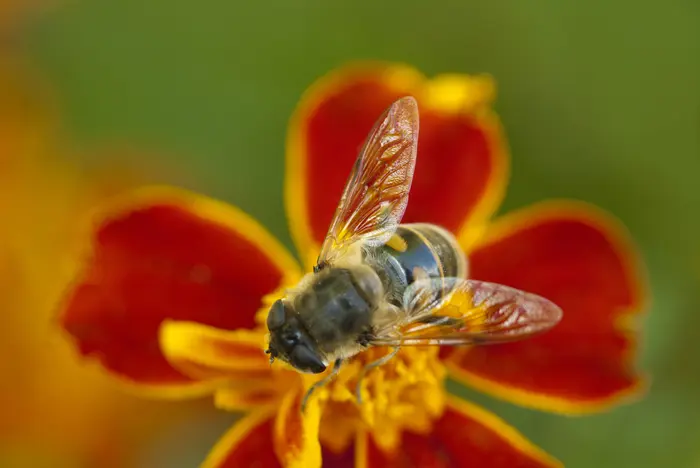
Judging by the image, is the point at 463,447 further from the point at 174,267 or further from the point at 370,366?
the point at 174,267

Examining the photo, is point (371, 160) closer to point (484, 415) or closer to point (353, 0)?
point (484, 415)

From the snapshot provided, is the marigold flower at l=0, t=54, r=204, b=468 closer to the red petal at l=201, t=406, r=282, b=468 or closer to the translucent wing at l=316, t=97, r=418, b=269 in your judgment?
the red petal at l=201, t=406, r=282, b=468

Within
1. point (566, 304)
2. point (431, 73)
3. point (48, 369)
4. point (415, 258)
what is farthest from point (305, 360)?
point (431, 73)

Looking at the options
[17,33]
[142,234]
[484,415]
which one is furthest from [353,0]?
[484,415]

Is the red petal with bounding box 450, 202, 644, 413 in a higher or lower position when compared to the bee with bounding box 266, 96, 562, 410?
lower

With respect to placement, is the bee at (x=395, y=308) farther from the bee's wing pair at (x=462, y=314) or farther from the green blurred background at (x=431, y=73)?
the green blurred background at (x=431, y=73)

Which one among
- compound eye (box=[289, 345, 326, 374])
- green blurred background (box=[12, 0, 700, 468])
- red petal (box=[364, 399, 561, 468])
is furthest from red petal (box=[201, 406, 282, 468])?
green blurred background (box=[12, 0, 700, 468])

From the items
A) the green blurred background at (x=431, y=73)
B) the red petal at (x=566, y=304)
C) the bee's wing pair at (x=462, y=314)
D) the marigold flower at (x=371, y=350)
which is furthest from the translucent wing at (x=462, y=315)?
the green blurred background at (x=431, y=73)
